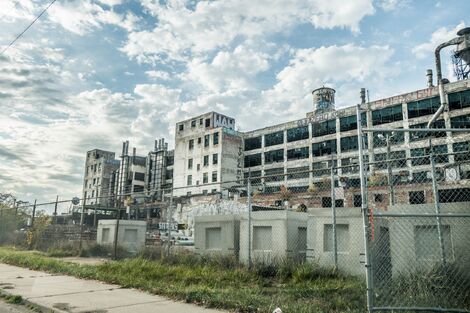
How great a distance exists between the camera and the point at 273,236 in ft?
36.4

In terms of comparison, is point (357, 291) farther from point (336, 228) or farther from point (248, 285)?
point (336, 228)

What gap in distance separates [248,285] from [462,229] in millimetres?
4806

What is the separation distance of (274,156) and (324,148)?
8.73 m

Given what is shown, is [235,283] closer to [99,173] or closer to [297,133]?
[297,133]

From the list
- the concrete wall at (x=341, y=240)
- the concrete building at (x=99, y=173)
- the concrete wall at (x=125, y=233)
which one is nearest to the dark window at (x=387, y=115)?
the concrete wall at (x=125, y=233)

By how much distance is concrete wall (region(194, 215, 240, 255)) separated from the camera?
12234mm

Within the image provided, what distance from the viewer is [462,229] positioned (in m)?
8.31

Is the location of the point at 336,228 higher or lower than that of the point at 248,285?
higher

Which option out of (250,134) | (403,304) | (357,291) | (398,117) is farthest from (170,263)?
(250,134)

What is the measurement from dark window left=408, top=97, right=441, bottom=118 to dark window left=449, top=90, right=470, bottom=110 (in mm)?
1461

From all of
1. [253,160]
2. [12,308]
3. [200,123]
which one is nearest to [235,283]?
[12,308]

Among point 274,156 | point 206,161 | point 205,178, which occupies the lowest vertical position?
point 205,178

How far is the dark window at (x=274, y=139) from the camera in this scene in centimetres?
5932

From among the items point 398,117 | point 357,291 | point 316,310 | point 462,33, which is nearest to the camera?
point 316,310
